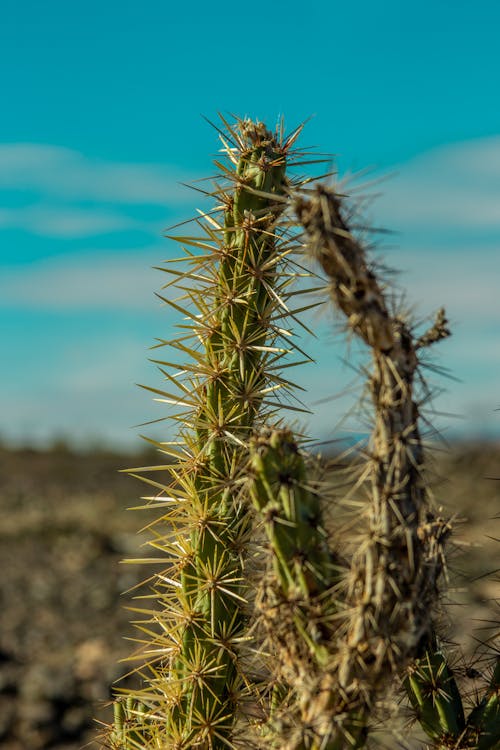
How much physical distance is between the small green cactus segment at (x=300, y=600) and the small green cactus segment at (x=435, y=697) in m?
0.50

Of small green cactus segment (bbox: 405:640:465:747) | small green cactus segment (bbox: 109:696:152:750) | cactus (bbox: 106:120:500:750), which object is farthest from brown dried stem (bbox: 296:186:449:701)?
small green cactus segment (bbox: 109:696:152:750)

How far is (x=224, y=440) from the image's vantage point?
8.79 feet

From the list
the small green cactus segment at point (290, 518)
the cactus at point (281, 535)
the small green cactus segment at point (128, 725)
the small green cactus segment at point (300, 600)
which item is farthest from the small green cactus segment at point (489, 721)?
the small green cactus segment at point (128, 725)

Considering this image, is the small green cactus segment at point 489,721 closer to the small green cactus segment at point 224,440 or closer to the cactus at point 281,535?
the cactus at point 281,535

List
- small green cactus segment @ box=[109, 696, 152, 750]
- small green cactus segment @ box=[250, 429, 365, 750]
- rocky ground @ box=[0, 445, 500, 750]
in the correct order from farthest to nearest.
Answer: rocky ground @ box=[0, 445, 500, 750] → small green cactus segment @ box=[109, 696, 152, 750] → small green cactus segment @ box=[250, 429, 365, 750]

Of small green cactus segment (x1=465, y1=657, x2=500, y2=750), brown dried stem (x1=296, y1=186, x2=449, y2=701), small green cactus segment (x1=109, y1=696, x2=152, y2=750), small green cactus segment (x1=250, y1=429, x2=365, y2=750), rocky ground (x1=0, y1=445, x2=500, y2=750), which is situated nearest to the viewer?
brown dried stem (x1=296, y1=186, x2=449, y2=701)

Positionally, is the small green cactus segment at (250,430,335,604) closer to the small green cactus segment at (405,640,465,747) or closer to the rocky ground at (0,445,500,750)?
the rocky ground at (0,445,500,750)

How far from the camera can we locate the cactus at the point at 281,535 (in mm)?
2047

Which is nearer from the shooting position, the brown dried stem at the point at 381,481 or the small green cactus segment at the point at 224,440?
the brown dried stem at the point at 381,481

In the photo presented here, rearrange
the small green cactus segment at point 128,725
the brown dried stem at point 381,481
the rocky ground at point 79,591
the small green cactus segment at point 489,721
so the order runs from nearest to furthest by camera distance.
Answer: the brown dried stem at point 381,481 < the small green cactus segment at point 489,721 < the small green cactus segment at point 128,725 < the rocky ground at point 79,591

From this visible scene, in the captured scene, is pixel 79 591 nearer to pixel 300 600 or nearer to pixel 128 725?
pixel 128 725

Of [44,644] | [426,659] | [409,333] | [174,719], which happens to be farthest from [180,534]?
[44,644]

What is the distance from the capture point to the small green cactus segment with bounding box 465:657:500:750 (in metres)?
2.52

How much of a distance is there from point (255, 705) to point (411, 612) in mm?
908
